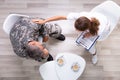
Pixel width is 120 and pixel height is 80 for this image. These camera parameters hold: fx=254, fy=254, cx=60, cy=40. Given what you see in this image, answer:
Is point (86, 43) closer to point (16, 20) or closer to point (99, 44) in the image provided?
point (99, 44)

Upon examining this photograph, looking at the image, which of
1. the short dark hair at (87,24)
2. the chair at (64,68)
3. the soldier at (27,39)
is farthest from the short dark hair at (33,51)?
the short dark hair at (87,24)

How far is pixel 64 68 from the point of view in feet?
7.00

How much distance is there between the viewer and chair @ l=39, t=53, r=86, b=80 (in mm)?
2115

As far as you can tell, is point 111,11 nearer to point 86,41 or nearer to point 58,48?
point 86,41

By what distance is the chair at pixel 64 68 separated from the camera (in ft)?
6.94

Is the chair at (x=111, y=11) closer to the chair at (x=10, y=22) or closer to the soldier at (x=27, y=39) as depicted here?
the soldier at (x=27, y=39)

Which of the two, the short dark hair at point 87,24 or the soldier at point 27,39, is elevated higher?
the short dark hair at point 87,24

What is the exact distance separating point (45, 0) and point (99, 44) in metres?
0.72

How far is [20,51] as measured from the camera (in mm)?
2053

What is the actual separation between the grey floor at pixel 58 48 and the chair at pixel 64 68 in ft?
1.02

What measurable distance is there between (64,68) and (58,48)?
411 mm

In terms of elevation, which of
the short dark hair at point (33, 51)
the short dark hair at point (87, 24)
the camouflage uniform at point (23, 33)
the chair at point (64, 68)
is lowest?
the chair at point (64, 68)

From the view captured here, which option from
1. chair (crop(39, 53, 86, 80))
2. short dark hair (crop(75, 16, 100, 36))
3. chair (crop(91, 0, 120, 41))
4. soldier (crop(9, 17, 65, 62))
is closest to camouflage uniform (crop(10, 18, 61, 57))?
soldier (crop(9, 17, 65, 62))

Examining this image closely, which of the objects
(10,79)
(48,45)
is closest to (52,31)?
(48,45)
